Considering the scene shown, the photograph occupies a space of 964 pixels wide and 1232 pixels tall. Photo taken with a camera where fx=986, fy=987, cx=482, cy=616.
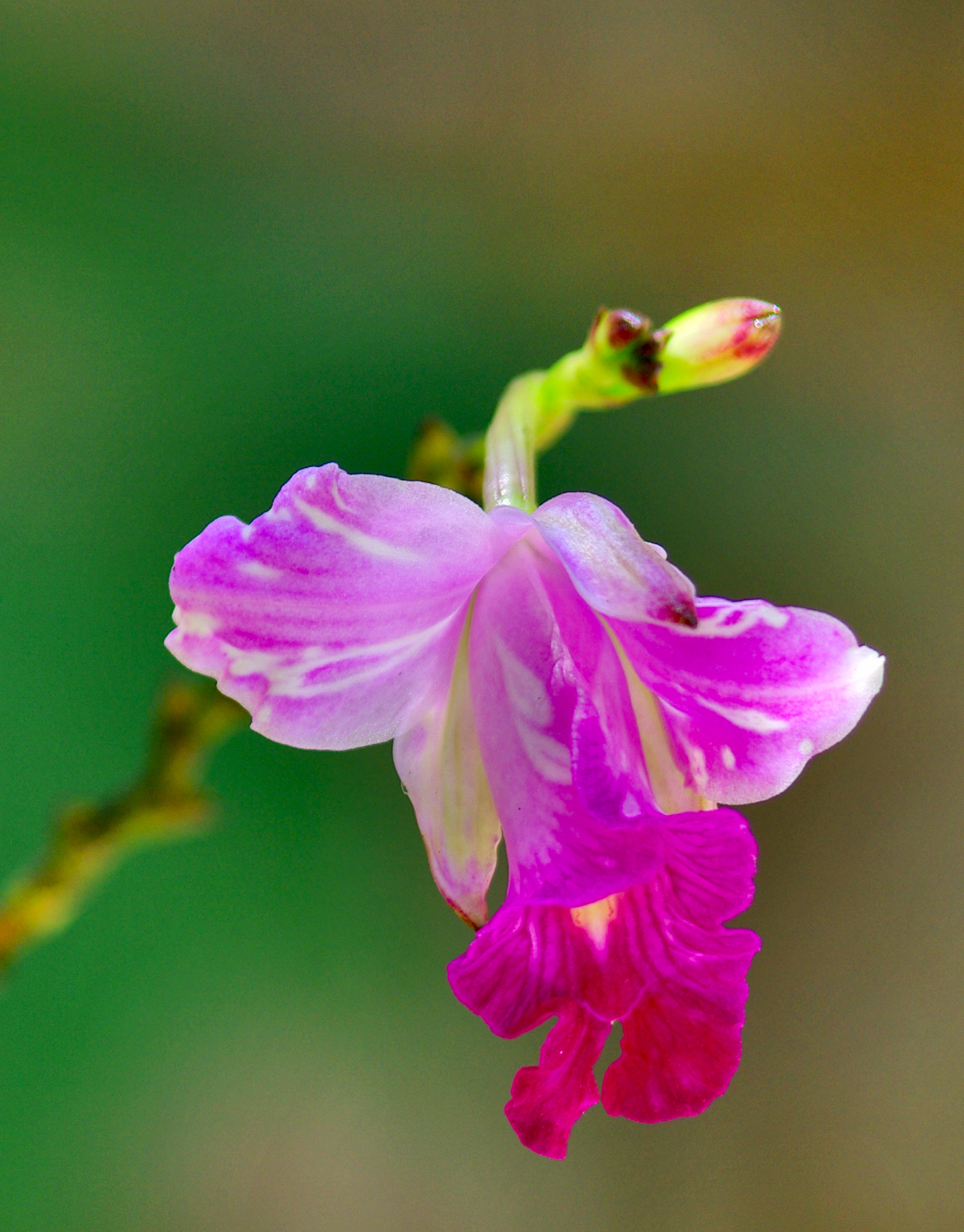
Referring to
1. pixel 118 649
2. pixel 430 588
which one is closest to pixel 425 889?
pixel 118 649

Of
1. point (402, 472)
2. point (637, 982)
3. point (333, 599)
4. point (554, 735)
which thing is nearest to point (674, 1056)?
point (637, 982)

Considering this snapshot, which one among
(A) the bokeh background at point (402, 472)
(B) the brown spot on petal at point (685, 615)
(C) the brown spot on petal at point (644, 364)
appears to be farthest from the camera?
(A) the bokeh background at point (402, 472)

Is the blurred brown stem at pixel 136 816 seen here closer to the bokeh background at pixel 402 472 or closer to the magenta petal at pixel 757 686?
the magenta petal at pixel 757 686

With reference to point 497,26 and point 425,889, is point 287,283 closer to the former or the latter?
point 497,26

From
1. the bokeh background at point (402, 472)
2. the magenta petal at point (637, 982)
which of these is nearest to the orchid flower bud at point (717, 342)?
the magenta petal at point (637, 982)

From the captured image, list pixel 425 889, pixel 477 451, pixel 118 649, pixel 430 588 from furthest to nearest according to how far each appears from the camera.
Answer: pixel 425 889
pixel 118 649
pixel 477 451
pixel 430 588
